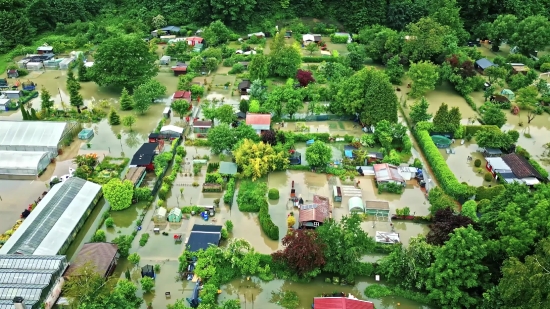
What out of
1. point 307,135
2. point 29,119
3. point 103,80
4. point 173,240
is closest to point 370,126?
point 307,135

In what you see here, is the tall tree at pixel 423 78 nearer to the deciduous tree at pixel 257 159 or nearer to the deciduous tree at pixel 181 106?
the deciduous tree at pixel 257 159

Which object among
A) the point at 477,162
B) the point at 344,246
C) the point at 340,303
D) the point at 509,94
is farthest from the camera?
the point at 509,94

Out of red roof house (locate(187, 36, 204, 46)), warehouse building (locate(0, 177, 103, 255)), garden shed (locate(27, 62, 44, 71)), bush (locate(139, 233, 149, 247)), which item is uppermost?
warehouse building (locate(0, 177, 103, 255))

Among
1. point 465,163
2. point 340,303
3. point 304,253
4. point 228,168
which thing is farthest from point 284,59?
point 340,303

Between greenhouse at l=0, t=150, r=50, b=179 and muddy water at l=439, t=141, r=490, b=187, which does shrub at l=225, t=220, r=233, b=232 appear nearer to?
greenhouse at l=0, t=150, r=50, b=179

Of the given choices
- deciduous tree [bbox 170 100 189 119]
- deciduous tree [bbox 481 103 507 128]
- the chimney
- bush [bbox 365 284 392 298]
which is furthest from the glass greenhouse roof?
deciduous tree [bbox 481 103 507 128]

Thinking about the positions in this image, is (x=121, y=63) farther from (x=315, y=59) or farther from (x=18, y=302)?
(x=18, y=302)
